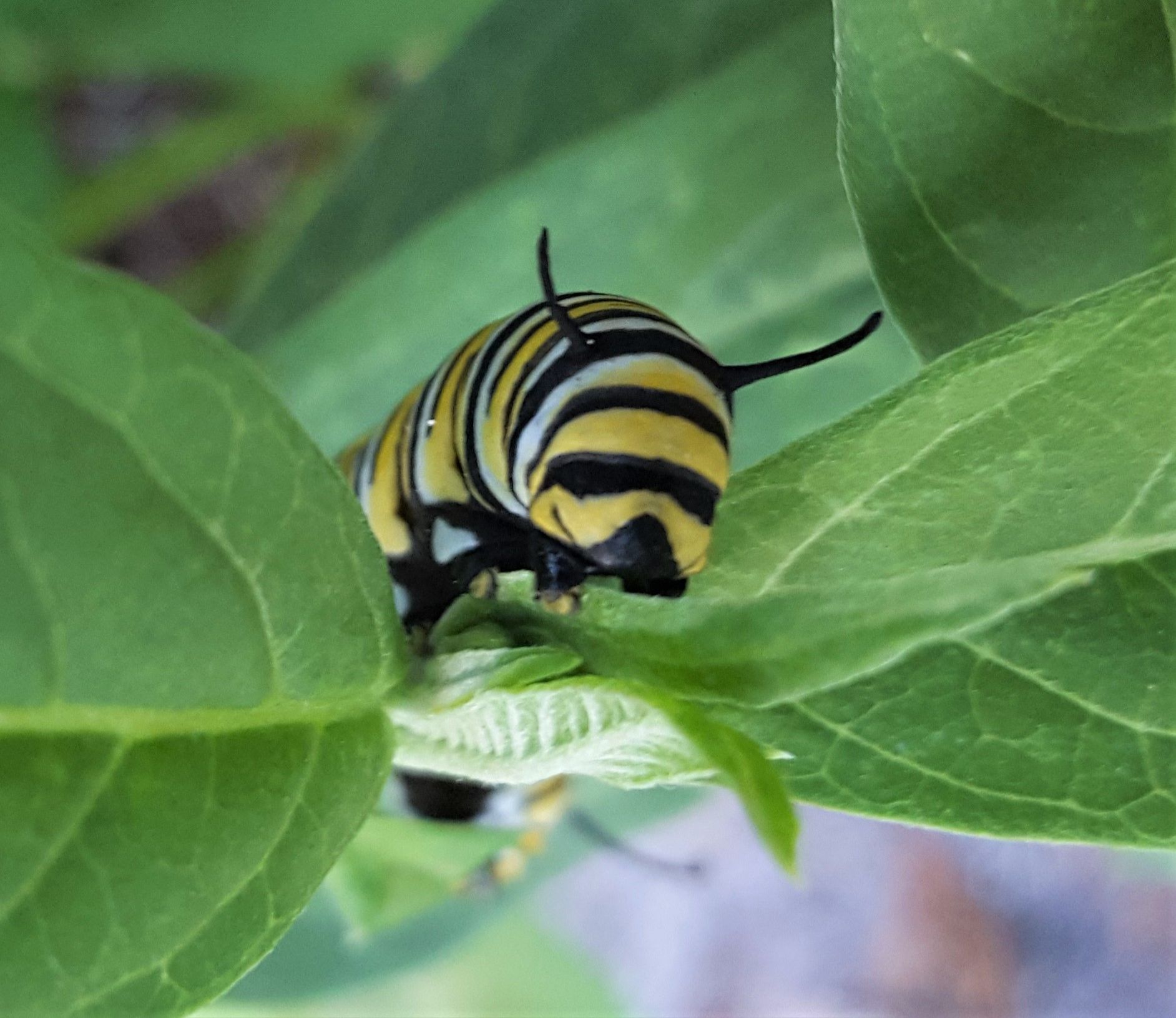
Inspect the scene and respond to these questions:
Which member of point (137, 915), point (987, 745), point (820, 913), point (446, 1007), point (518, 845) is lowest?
point (820, 913)

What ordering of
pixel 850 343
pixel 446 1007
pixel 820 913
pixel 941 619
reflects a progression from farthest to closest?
pixel 820 913, pixel 446 1007, pixel 850 343, pixel 941 619

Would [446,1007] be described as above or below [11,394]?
below

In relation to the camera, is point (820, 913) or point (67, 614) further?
point (820, 913)

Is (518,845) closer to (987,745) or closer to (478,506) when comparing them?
(478,506)

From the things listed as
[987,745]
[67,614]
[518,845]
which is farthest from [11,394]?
[518,845]

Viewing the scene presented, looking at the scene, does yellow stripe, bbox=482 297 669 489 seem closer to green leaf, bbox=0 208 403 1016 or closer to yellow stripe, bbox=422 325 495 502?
yellow stripe, bbox=422 325 495 502

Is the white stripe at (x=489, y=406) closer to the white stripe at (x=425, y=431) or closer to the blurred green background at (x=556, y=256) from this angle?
the white stripe at (x=425, y=431)

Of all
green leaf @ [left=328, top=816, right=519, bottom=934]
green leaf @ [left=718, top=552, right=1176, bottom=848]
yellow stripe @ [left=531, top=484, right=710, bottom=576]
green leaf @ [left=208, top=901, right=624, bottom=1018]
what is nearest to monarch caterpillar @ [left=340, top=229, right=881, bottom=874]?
yellow stripe @ [left=531, top=484, right=710, bottom=576]
